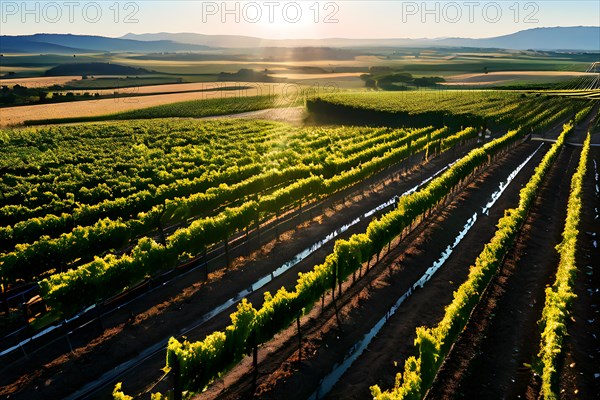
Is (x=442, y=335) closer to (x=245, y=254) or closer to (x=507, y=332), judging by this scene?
(x=507, y=332)

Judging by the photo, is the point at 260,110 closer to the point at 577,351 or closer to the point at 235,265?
the point at 235,265

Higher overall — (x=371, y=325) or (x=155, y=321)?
(x=155, y=321)

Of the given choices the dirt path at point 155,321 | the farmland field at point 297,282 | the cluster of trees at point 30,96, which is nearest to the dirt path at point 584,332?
the farmland field at point 297,282

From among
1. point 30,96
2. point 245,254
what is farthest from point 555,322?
point 30,96

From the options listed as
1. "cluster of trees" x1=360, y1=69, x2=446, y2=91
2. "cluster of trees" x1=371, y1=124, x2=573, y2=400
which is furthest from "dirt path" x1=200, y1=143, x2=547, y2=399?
"cluster of trees" x1=360, y1=69, x2=446, y2=91

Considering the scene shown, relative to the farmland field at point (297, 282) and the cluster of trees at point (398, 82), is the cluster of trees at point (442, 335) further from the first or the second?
the cluster of trees at point (398, 82)

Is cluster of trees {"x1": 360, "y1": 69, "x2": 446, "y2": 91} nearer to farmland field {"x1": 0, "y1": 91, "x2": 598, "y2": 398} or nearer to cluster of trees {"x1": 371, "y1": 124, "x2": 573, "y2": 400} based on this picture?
farmland field {"x1": 0, "y1": 91, "x2": 598, "y2": 398}
